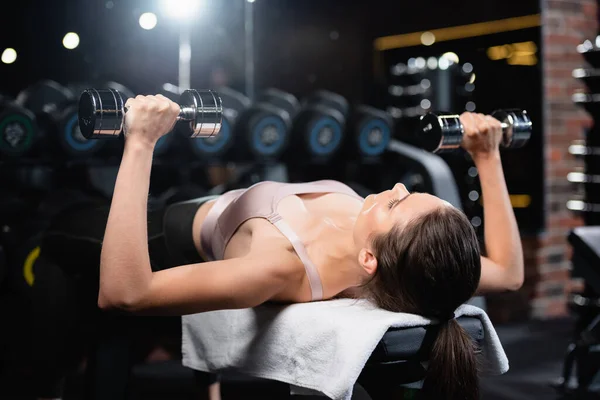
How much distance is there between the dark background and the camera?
3.10m

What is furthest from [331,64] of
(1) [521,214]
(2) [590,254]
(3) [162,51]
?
(2) [590,254]

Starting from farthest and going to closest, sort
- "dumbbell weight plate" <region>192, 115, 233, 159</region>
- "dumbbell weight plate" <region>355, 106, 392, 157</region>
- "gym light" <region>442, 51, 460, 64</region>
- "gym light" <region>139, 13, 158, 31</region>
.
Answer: "gym light" <region>442, 51, 460, 64</region> → "dumbbell weight plate" <region>355, 106, 392, 157</region> → "dumbbell weight plate" <region>192, 115, 233, 159</region> → "gym light" <region>139, 13, 158, 31</region>

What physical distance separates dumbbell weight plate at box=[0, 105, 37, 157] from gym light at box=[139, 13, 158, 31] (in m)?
0.61

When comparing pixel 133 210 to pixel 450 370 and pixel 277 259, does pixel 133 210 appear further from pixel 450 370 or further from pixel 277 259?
pixel 450 370

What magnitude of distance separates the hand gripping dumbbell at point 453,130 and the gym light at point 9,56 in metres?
1.66

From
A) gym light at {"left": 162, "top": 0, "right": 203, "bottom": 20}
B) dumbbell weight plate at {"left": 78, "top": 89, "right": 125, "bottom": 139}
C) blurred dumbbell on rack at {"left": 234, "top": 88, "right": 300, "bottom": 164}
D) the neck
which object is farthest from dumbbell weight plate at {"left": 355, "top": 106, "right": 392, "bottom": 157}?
dumbbell weight plate at {"left": 78, "top": 89, "right": 125, "bottom": 139}

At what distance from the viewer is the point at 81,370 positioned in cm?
316

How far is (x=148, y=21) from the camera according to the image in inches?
126

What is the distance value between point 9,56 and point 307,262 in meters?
1.76

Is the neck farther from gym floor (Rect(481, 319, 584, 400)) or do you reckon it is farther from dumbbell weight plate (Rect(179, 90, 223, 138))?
gym floor (Rect(481, 319, 584, 400))

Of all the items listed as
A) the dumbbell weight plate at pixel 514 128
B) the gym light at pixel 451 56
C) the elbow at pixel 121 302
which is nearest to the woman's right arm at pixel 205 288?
the elbow at pixel 121 302

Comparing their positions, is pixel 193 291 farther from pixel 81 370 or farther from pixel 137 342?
pixel 137 342

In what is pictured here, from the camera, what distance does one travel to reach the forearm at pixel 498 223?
2.00 metres

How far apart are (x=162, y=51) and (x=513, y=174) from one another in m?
2.09
